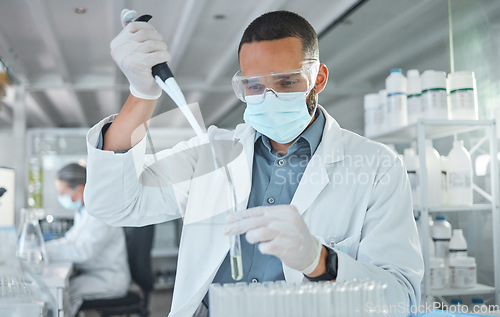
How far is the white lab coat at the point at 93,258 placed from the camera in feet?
9.52

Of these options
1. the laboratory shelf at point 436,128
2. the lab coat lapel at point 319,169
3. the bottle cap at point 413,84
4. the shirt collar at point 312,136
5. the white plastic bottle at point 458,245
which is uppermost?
the bottle cap at point 413,84

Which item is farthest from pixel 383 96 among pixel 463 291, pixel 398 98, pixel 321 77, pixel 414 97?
pixel 321 77

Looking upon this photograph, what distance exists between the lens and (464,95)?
2.23 meters

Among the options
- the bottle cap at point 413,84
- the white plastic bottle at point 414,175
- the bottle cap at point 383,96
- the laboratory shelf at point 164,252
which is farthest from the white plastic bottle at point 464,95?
the laboratory shelf at point 164,252

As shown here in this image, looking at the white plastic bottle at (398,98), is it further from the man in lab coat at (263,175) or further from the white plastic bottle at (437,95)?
the man in lab coat at (263,175)

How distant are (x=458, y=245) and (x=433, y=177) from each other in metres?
0.31

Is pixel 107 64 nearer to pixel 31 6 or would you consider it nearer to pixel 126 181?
pixel 31 6

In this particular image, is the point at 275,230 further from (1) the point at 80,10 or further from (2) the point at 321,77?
(1) the point at 80,10

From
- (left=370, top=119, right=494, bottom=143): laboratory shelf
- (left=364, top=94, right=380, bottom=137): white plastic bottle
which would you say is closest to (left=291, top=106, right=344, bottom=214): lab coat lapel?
(left=370, top=119, right=494, bottom=143): laboratory shelf

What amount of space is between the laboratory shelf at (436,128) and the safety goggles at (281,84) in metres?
1.21

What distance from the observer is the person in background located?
9.52 feet

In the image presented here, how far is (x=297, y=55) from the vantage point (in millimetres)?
1091

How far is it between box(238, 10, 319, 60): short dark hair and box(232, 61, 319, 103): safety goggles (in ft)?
0.14

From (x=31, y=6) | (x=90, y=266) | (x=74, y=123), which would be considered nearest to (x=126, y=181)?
(x=90, y=266)
